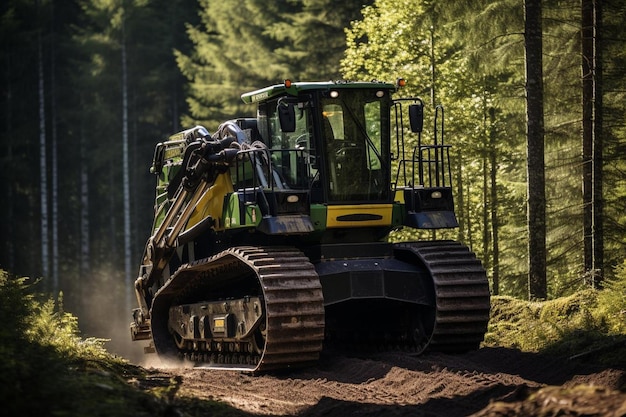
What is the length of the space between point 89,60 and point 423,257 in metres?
43.1

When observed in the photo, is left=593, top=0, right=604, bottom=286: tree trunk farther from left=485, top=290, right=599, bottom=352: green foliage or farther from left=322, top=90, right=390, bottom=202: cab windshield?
left=322, top=90, right=390, bottom=202: cab windshield

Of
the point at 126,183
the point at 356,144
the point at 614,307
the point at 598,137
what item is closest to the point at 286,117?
the point at 356,144

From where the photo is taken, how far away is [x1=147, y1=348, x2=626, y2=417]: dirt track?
8453 millimetres

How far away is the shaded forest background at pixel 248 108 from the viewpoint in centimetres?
2127

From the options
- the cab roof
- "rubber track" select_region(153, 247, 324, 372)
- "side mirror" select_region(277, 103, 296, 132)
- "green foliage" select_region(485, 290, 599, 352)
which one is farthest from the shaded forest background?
"rubber track" select_region(153, 247, 324, 372)

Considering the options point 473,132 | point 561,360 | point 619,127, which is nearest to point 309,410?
point 561,360

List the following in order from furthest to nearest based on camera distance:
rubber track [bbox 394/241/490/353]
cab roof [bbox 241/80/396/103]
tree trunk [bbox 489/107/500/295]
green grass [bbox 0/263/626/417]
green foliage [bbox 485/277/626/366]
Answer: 1. tree trunk [bbox 489/107/500/295]
2. cab roof [bbox 241/80/396/103]
3. rubber track [bbox 394/241/490/353]
4. green foliage [bbox 485/277/626/366]
5. green grass [bbox 0/263/626/417]

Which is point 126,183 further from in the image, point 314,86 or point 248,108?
point 314,86

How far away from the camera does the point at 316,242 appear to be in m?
15.0

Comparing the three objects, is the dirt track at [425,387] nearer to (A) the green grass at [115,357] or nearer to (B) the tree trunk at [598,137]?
(A) the green grass at [115,357]

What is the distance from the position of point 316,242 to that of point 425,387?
155 inches

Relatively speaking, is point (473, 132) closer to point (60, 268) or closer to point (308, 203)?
point (308, 203)

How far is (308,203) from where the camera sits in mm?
14312

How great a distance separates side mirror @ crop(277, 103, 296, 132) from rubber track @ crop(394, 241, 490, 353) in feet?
8.26
